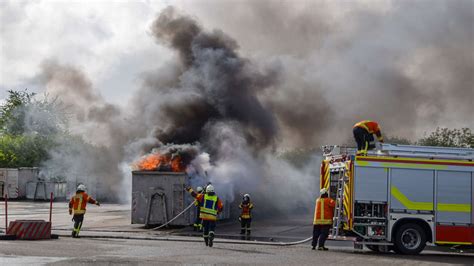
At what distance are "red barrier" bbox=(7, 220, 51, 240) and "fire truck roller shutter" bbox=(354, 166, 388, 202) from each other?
8287 mm

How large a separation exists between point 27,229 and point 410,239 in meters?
9.82

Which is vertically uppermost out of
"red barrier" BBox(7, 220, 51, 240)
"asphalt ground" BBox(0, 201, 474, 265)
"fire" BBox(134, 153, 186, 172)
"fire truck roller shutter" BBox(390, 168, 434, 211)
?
"fire" BBox(134, 153, 186, 172)

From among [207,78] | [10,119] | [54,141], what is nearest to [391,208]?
[207,78]

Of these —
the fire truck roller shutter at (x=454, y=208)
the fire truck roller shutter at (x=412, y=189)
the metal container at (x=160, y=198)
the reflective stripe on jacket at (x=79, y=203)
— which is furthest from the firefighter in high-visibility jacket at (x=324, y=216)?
the metal container at (x=160, y=198)

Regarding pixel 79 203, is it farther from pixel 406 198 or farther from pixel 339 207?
pixel 406 198

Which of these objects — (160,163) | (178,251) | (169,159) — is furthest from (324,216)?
(160,163)

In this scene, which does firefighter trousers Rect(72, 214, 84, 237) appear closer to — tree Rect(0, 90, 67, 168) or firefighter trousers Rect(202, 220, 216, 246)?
firefighter trousers Rect(202, 220, 216, 246)

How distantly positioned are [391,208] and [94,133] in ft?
132

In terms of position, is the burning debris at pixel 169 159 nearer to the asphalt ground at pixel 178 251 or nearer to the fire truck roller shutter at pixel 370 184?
the asphalt ground at pixel 178 251

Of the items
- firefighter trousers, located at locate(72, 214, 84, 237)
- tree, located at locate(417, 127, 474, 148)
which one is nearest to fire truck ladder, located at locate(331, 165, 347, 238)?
firefighter trousers, located at locate(72, 214, 84, 237)

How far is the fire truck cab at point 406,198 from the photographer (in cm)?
1694

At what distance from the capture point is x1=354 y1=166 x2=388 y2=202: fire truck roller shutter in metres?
17.0

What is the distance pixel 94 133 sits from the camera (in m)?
54.3

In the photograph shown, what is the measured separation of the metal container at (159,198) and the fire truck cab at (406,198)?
303 inches
